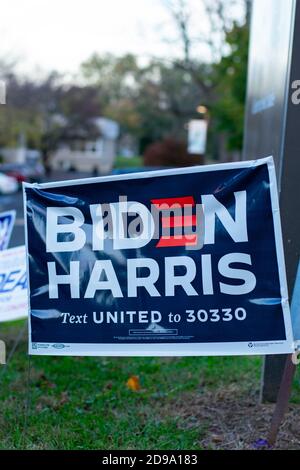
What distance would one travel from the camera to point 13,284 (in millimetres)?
5117

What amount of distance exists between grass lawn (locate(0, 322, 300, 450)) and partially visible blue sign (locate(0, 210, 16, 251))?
3.53 ft

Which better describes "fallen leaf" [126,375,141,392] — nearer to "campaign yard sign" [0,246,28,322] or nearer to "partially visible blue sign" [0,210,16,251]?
"campaign yard sign" [0,246,28,322]

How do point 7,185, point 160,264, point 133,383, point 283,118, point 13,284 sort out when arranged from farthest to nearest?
point 7,185, point 13,284, point 133,383, point 283,118, point 160,264

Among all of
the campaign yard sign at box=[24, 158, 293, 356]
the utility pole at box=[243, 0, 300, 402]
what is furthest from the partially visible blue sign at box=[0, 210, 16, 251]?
the utility pole at box=[243, 0, 300, 402]

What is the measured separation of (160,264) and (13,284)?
2.03 m

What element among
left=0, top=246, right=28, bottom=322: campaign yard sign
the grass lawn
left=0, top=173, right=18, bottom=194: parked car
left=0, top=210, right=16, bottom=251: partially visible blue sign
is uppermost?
left=0, top=173, right=18, bottom=194: parked car

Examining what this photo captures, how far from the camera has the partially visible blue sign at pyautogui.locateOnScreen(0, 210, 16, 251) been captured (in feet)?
17.9

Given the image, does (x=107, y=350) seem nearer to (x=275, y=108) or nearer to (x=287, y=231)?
(x=287, y=231)

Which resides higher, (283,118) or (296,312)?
(283,118)

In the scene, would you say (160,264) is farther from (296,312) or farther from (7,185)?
(7,185)

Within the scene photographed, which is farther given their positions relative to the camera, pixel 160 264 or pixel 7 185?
pixel 7 185

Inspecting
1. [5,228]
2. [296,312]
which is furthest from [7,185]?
[296,312]

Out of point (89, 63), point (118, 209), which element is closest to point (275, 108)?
point (118, 209)

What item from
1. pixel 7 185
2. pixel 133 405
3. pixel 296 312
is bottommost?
pixel 133 405
